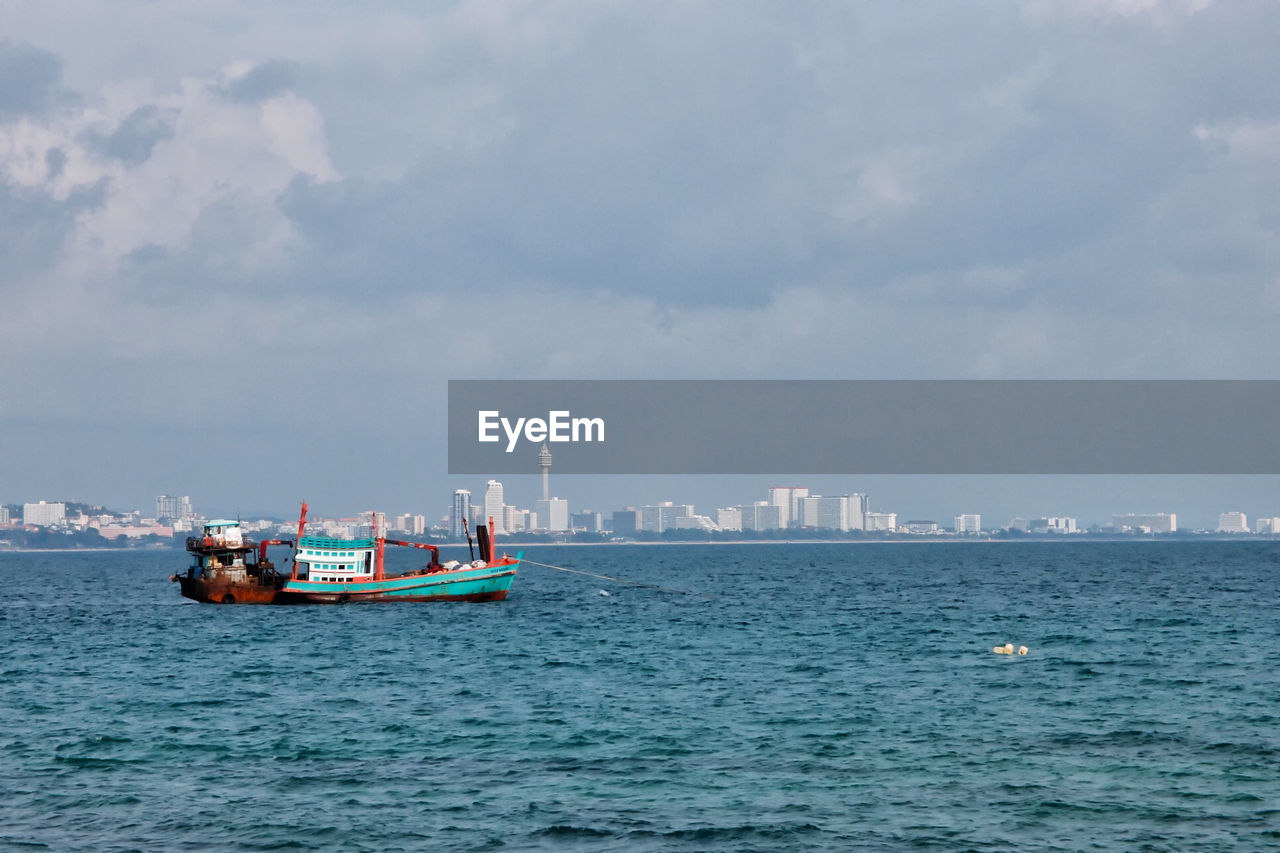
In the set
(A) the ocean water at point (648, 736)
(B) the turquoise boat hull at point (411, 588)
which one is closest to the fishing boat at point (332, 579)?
(B) the turquoise boat hull at point (411, 588)

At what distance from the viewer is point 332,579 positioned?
9950 centimetres

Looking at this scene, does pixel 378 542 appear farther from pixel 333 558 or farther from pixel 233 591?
pixel 233 591

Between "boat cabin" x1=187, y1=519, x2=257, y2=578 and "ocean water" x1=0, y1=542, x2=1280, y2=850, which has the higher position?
"boat cabin" x1=187, y1=519, x2=257, y2=578

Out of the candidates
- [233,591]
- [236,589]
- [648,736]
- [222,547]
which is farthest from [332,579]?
[648,736]

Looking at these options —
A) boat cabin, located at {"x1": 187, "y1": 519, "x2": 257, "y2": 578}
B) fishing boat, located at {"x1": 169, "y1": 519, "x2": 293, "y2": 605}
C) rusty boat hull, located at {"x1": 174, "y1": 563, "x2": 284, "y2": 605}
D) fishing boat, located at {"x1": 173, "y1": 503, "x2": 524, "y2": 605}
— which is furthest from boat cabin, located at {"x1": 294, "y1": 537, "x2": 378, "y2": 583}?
boat cabin, located at {"x1": 187, "y1": 519, "x2": 257, "y2": 578}

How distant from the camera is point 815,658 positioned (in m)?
62.0

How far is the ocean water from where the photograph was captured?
94.6 feet

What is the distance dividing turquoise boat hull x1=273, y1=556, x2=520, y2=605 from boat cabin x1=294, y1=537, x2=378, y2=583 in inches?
33.1

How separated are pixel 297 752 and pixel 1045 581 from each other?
405 feet

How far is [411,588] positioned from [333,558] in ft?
22.3

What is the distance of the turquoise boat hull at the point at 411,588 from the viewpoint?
9869cm

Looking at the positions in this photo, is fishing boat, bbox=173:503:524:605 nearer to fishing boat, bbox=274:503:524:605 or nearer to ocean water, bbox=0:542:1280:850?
fishing boat, bbox=274:503:524:605

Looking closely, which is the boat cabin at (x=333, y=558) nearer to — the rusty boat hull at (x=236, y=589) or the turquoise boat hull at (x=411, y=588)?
the turquoise boat hull at (x=411, y=588)

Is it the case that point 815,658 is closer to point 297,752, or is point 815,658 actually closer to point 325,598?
point 297,752
